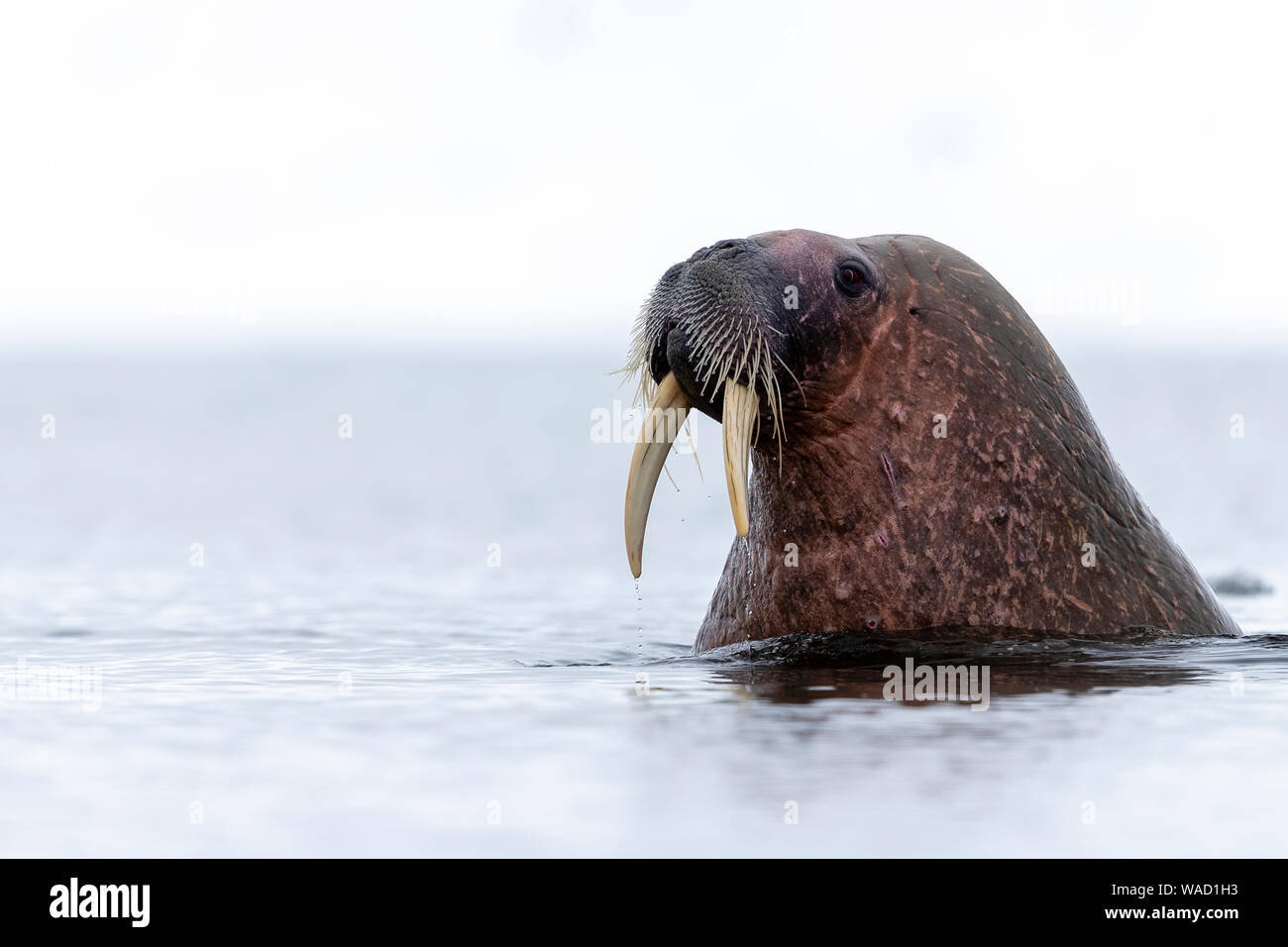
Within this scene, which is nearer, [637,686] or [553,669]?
[637,686]

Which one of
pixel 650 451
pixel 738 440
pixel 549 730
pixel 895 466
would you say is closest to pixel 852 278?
pixel 895 466

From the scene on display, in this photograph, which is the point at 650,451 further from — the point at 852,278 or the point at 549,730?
the point at 549,730

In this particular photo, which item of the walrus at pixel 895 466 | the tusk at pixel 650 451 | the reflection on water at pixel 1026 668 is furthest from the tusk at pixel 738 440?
the reflection on water at pixel 1026 668

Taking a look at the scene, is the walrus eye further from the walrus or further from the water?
the water

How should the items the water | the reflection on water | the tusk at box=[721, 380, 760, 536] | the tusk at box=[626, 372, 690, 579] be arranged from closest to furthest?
1. the water
2. the reflection on water
3. the tusk at box=[721, 380, 760, 536]
4. the tusk at box=[626, 372, 690, 579]

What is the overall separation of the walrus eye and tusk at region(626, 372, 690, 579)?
0.79m

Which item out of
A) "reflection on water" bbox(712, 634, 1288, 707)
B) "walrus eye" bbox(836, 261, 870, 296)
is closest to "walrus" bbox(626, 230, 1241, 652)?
"walrus eye" bbox(836, 261, 870, 296)

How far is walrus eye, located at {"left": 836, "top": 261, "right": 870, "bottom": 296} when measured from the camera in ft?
24.0
